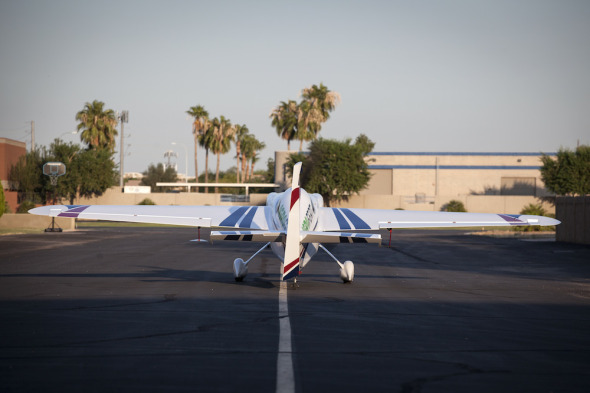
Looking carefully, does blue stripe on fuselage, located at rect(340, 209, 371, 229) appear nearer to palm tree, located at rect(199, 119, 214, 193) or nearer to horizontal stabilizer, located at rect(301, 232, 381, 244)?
horizontal stabilizer, located at rect(301, 232, 381, 244)

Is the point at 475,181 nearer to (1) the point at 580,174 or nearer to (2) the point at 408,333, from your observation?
(1) the point at 580,174

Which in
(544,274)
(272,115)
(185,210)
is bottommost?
(544,274)

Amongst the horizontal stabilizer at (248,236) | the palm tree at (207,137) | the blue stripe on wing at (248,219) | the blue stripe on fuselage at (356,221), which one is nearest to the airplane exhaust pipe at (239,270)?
the blue stripe on wing at (248,219)

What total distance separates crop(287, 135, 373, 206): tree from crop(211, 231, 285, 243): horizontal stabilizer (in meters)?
63.3

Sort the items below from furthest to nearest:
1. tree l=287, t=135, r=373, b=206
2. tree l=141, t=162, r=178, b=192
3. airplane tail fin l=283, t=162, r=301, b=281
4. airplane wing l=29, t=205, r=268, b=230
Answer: tree l=141, t=162, r=178, b=192 < tree l=287, t=135, r=373, b=206 < airplane wing l=29, t=205, r=268, b=230 < airplane tail fin l=283, t=162, r=301, b=281

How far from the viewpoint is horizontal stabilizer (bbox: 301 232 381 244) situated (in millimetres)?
13633

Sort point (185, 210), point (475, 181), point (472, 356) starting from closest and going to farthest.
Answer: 1. point (472, 356)
2. point (185, 210)
3. point (475, 181)

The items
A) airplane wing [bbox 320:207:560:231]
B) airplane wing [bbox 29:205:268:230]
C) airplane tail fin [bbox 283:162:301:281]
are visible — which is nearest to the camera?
airplane tail fin [bbox 283:162:301:281]

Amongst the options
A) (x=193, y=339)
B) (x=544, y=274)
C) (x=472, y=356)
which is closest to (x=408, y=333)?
(x=472, y=356)

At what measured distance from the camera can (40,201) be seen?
77.9 meters

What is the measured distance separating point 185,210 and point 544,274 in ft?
35.4

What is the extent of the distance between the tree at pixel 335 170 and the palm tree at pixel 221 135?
14.6 meters

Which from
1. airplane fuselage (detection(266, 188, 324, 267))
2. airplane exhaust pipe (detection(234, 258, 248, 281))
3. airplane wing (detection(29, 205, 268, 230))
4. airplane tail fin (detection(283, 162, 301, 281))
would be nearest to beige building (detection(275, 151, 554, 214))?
airplane wing (detection(29, 205, 268, 230))

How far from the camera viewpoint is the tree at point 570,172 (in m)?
72.0
